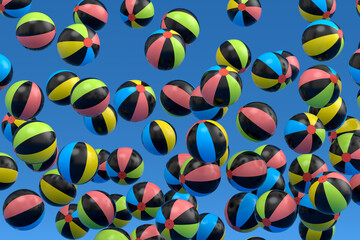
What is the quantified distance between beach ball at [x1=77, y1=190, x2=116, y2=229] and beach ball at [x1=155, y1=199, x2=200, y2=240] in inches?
39.2

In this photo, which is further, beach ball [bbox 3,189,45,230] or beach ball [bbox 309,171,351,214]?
beach ball [bbox 3,189,45,230]

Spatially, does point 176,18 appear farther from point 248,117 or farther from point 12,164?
point 12,164

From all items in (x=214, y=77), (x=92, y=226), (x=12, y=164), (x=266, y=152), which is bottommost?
(x=92, y=226)

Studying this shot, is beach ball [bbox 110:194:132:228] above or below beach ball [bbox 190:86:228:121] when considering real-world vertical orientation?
below

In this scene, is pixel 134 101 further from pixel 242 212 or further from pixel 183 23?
pixel 242 212

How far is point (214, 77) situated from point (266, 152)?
83.1 inches

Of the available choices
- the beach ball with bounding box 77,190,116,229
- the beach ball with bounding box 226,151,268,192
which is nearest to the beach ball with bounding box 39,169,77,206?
the beach ball with bounding box 77,190,116,229

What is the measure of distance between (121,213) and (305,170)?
3.36 meters

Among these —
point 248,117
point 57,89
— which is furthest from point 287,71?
point 57,89

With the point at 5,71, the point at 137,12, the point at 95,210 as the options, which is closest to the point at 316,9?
the point at 137,12

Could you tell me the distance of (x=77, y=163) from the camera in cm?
1116

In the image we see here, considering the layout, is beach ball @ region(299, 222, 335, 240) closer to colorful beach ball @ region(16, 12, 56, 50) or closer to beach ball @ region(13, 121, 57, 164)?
beach ball @ region(13, 121, 57, 164)

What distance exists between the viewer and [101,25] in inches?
491

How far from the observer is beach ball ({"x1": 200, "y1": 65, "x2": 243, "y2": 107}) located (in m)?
11.0
